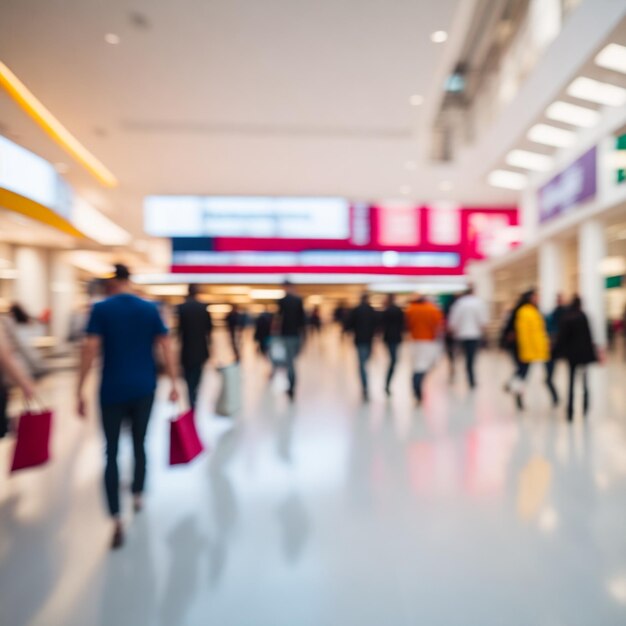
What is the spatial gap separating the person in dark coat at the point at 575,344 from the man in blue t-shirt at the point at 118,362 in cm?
451

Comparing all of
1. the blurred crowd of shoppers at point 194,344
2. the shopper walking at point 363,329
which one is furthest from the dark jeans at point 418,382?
the shopper walking at point 363,329

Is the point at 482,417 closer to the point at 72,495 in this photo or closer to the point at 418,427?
the point at 418,427

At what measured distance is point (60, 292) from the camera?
15.8 metres

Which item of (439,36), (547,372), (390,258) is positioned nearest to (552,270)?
(390,258)

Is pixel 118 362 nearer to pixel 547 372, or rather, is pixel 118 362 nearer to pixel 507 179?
pixel 547 372

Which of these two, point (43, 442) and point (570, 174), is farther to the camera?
point (570, 174)

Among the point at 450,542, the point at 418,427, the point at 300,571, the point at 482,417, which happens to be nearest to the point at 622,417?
the point at 482,417

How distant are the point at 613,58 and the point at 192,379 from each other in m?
9.98

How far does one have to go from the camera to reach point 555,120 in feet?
37.2

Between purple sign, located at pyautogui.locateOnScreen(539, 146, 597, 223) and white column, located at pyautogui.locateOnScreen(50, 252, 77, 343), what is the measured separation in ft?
53.4

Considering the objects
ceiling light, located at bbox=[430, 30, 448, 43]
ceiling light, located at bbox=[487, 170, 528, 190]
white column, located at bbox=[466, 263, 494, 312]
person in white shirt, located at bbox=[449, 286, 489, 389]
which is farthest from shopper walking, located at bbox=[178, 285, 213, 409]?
white column, located at bbox=[466, 263, 494, 312]

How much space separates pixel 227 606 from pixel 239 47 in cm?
907

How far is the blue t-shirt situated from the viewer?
2445mm

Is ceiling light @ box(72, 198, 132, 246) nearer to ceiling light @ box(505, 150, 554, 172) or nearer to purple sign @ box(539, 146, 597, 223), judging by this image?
ceiling light @ box(505, 150, 554, 172)
